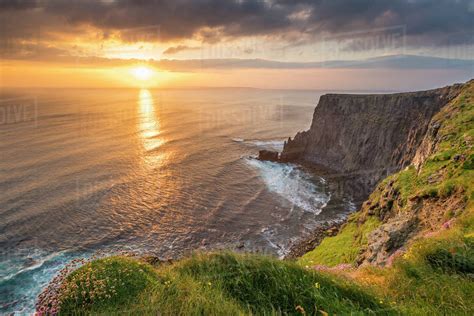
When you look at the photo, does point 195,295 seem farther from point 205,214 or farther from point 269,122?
point 269,122

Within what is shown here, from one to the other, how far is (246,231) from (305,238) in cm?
732

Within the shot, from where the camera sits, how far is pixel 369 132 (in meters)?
56.2

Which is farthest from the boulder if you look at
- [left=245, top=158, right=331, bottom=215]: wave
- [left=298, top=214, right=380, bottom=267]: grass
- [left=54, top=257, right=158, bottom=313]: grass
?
[left=54, top=257, right=158, bottom=313]: grass

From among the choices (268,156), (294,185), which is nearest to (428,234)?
(294,185)

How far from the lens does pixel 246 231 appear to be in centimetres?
3591

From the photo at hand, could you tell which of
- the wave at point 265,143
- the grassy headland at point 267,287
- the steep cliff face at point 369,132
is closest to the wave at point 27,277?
the grassy headland at point 267,287

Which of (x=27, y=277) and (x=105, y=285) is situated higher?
(x=105, y=285)

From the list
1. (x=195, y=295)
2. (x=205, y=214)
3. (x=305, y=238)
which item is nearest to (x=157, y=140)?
(x=205, y=214)

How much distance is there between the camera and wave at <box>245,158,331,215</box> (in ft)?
147

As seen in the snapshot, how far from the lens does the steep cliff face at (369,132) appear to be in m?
47.9

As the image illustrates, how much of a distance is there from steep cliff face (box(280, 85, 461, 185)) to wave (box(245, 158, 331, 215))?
6.70 m

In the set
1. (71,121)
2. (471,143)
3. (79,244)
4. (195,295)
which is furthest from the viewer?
(71,121)

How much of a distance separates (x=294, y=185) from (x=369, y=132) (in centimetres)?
1934

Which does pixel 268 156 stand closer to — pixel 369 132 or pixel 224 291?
pixel 369 132
